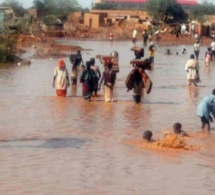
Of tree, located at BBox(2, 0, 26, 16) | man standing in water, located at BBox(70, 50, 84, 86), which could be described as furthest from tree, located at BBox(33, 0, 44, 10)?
man standing in water, located at BBox(70, 50, 84, 86)

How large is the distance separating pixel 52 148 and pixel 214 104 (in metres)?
3.76

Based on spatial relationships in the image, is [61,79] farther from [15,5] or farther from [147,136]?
[15,5]

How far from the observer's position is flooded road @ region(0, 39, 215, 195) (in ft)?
34.6

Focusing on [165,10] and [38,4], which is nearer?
[165,10]

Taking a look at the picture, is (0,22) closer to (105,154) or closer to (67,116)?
(67,116)

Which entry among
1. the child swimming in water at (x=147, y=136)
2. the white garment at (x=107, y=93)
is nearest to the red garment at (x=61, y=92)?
the white garment at (x=107, y=93)

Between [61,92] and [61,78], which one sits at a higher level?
[61,78]

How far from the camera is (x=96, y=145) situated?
551 inches

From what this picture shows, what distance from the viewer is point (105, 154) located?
1303 centimetres

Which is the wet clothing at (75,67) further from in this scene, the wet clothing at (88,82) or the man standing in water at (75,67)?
the wet clothing at (88,82)

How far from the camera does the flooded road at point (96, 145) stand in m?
10.5

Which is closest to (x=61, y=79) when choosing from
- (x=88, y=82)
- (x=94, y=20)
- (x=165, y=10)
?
(x=88, y=82)

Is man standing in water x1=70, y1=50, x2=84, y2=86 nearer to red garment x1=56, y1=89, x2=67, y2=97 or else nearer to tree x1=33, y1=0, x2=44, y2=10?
red garment x1=56, y1=89, x2=67, y2=97

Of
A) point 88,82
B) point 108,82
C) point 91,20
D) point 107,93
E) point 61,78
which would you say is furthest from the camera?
point 91,20
